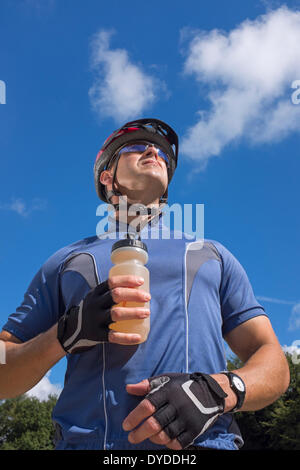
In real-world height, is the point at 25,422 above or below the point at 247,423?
below

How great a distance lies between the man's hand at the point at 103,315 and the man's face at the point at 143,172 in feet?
6.49

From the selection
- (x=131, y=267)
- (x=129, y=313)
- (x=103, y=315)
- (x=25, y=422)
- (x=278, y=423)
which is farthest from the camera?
(x=25, y=422)

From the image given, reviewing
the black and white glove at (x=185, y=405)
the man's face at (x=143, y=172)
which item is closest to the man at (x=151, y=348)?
the black and white glove at (x=185, y=405)

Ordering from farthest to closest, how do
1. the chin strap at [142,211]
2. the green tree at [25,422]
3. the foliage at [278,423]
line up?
the green tree at [25,422]
the foliage at [278,423]
the chin strap at [142,211]

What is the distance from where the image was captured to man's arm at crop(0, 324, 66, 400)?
346 centimetres

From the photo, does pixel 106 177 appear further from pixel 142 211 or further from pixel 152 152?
pixel 142 211

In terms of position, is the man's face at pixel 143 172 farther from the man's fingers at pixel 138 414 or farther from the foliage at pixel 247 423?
the foliage at pixel 247 423

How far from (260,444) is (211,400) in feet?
168

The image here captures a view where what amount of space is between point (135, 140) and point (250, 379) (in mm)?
3345

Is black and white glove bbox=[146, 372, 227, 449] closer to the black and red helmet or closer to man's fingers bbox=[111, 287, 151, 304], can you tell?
man's fingers bbox=[111, 287, 151, 304]

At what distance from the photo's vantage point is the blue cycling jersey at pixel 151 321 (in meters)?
3.05

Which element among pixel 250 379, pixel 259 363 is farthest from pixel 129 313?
pixel 259 363

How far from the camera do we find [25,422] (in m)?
61.4

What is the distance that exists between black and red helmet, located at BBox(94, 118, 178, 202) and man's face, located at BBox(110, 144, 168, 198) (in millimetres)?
406
